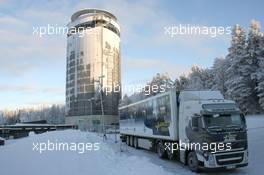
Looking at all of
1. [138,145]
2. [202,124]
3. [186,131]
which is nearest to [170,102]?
[186,131]

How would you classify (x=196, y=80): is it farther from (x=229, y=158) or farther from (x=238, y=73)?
(x=229, y=158)

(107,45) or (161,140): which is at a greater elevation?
(107,45)

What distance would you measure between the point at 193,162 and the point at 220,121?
2395mm

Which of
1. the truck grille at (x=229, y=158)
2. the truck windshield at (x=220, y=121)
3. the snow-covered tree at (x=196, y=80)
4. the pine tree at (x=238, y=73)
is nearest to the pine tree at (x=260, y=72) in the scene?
the pine tree at (x=238, y=73)

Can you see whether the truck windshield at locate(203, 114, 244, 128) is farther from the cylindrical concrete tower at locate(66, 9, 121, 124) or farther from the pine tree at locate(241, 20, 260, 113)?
the cylindrical concrete tower at locate(66, 9, 121, 124)

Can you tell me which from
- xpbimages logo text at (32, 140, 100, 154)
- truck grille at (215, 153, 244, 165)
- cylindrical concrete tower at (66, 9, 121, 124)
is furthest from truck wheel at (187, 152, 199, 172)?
cylindrical concrete tower at (66, 9, 121, 124)

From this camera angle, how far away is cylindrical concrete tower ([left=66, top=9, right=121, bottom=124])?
→ 124438mm

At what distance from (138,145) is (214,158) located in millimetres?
13664

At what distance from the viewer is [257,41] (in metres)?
49.4

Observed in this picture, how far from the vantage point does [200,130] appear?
642 inches

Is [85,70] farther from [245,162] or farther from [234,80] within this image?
[245,162]

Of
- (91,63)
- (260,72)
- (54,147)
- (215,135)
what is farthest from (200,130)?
(91,63)

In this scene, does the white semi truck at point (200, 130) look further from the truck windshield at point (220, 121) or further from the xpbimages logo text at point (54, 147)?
the xpbimages logo text at point (54, 147)

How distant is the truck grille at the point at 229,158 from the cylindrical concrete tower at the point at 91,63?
10595 cm
